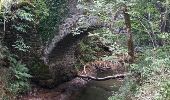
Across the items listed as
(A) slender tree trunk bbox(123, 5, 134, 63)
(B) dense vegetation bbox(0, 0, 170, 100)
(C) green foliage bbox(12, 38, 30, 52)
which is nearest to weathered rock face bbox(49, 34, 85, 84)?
(B) dense vegetation bbox(0, 0, 170, 100)

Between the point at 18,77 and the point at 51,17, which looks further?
the point at 51,17

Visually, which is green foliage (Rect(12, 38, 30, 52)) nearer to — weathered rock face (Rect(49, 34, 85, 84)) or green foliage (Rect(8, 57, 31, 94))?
green foliage (Rect(8, 57, 31, 94))

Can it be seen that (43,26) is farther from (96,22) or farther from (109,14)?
(109,14)

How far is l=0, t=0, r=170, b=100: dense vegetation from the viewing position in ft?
31.0

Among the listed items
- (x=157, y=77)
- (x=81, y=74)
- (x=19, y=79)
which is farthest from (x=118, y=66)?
(x=157, y=77)

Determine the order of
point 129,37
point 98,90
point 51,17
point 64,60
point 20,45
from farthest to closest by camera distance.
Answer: point 64,60 < point 98,90 < point 51,17 < point 20,45 < point 129,37

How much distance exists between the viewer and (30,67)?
1381cm

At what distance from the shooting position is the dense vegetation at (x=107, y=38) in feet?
31.0

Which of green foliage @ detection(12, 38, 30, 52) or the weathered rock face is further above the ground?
green foliage @ detection(12, 38, 30, 52)

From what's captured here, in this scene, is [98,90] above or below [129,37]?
below

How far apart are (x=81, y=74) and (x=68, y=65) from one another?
1.04 meters

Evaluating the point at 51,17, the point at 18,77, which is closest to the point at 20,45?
the point at 18,77

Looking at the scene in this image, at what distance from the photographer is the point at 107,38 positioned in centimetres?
1150

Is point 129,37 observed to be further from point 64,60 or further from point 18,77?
point 64,60
